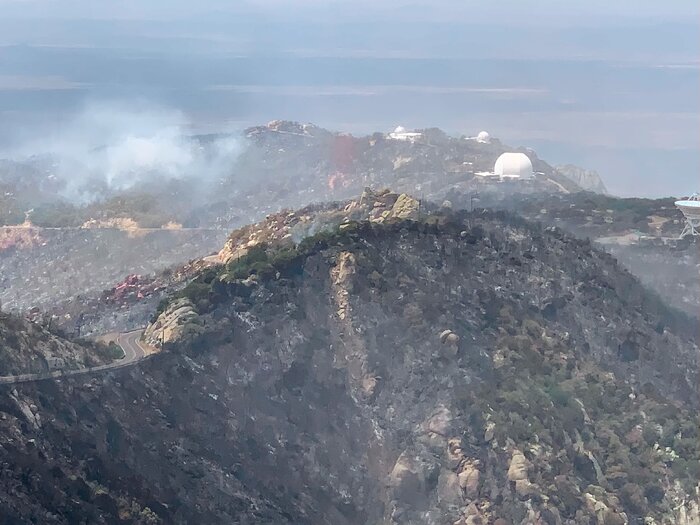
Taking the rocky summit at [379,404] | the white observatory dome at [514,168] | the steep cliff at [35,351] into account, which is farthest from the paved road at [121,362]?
the white observatory dome at [514,168]

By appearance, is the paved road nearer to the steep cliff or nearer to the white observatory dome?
the steep cliff

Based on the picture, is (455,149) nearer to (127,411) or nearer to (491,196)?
(491,196)

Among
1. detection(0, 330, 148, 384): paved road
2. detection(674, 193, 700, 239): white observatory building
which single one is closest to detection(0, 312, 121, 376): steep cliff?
detection(0, 330, 148, 384): paved road

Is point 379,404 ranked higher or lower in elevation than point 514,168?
higher

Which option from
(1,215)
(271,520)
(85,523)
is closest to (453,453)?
(271,520)

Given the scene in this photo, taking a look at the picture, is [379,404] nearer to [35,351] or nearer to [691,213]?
[35,351]

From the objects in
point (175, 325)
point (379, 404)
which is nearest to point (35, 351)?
point (175, 325)
